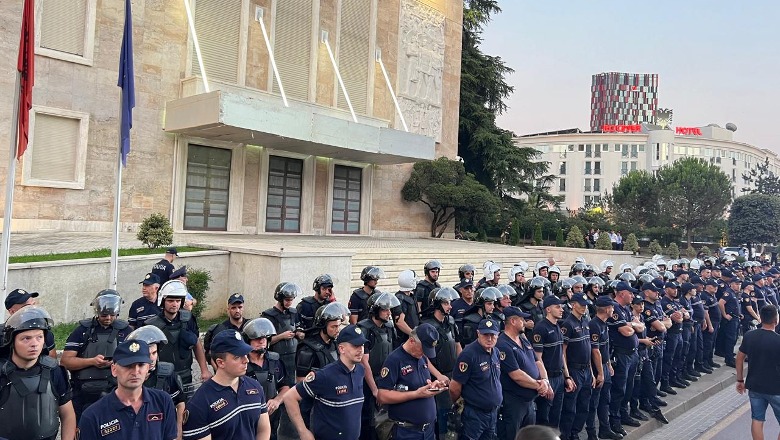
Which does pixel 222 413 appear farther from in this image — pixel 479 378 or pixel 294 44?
pixel 294 44

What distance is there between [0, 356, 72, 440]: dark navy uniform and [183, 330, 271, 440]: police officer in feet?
3.10

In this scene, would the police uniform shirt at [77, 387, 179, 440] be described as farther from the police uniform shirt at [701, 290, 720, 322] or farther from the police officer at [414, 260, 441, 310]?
the police uniform shirt at [701, 290, 720, 322]

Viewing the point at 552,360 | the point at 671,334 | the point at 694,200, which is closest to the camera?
the point at 552,360

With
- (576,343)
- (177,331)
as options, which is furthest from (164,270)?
(576,343)

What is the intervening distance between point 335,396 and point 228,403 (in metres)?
0.99

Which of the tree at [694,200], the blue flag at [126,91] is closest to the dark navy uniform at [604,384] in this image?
the blue flag at [126,91]

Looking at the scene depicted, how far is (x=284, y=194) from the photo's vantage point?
2214 centimetres

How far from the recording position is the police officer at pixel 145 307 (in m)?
6.15

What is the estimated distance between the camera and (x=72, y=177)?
16.2m

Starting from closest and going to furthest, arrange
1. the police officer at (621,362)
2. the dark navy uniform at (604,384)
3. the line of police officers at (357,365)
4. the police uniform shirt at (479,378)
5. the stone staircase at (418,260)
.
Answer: the line of police officers at (357,365) → the police uniform shirt at (479,378) → the dark navy uniform at (604,384) → the police officer at (621,362) → the stone staircase at (418,260)

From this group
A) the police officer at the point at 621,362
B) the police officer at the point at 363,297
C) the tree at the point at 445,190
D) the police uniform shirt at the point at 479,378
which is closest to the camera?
the police uniform shirt at the point at 479,378

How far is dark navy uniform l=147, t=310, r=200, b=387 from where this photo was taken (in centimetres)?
549

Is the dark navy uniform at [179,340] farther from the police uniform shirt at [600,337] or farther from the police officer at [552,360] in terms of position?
the police uniform shirt at [600,337]

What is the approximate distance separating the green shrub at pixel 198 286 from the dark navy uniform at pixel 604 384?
25.0ft
